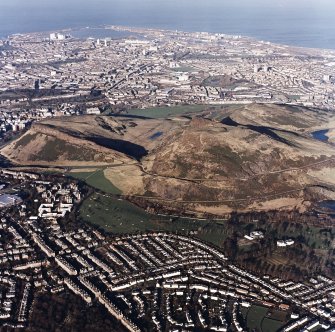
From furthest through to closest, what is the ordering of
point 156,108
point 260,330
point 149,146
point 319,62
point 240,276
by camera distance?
1. point 319,62
2. point 156,108
3. point 149,146
4. point 240,276
5. point 260,330

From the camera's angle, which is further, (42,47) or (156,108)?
(42,47)

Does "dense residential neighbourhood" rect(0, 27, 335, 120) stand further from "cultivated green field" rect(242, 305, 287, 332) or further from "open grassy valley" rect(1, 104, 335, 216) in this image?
"cultivated green field" rect(242, 305, 287, 332)

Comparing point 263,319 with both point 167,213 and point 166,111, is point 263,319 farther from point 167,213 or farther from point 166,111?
point 166,111

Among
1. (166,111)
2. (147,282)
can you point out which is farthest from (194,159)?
(166,111)

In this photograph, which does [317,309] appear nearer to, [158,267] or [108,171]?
[158,267]

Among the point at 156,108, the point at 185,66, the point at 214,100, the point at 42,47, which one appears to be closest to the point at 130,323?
the point at 156,108

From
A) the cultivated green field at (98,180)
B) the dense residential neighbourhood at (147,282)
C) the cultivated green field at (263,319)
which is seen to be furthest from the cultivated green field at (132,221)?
the cultivated green field at (263,319)

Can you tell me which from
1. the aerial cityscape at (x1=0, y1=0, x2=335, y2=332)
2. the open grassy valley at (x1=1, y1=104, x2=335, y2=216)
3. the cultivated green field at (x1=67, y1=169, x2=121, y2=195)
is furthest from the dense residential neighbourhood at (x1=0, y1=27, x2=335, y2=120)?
the cultivated green field at (x1=67, y1=169, x2=121, y2=195)
